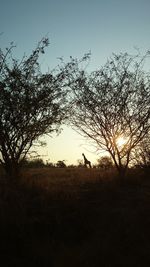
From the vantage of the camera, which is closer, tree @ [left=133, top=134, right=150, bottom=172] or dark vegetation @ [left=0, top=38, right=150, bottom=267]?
dark vegetation @ [left=0, top=38, right=150, bottom=267]

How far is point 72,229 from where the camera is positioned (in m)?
9.87

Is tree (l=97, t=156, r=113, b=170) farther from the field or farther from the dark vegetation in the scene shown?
the field

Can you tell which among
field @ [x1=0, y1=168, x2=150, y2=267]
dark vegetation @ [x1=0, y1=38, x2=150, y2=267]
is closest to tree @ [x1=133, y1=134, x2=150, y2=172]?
dark vegetation @ [x1=0, y1=38, x2=150, y2=267]

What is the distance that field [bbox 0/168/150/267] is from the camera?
821 centimetres

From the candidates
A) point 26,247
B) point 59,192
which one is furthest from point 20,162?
point 26,247

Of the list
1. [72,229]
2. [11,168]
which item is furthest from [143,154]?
[72,229]

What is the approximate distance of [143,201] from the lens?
1223 centimetres

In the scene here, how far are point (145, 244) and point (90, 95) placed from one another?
11.3 metres

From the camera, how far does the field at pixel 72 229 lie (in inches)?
323

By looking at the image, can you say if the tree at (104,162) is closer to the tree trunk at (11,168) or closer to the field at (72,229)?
the tree trunk at (11,168)

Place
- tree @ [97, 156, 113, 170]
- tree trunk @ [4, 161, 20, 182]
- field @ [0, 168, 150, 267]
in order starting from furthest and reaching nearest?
tree @ [97, 156, 113, 170] < tree trunk @ [4, 161, 20, 182] < field @ [0, 168, 150, 267]

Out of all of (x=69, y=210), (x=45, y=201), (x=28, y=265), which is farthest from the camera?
(x=45, y=201)

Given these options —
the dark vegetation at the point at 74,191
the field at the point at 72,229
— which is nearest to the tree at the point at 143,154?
the dark vegetation at the point at 74,191

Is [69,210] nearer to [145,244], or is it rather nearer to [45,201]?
[45,201]
